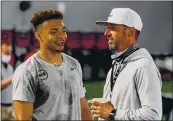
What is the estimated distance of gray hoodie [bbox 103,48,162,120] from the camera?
1629 millimetres

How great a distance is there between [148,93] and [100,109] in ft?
0.68

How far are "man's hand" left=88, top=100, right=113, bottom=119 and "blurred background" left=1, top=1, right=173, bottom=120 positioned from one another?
63cm

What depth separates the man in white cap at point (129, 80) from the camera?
1.63 meters

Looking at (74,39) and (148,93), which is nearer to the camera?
(148,93)

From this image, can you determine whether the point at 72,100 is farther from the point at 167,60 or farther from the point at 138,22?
the point at 167,60

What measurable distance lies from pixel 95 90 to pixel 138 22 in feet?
1.69

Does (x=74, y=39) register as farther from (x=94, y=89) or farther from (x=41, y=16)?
(x=41, y=16)

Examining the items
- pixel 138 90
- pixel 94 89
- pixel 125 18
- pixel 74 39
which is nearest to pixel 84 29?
pixel 74 39

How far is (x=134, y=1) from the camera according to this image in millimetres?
2516

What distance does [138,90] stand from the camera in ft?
5.41

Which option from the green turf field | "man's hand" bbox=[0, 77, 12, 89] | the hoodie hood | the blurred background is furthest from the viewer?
"man's hand" bbox=[0, 77, 12, 89]

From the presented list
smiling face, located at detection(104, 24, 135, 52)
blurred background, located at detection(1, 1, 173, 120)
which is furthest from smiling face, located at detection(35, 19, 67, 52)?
blurred background, located at detection(1, 1, 173, 120)

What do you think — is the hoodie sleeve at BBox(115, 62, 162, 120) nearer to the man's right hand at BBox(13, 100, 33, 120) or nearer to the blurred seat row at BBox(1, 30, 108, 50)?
the man's right hand at BBox(13, 100, 33, 120)

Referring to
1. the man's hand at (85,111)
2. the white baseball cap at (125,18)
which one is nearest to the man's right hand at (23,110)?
the man's hand at (85,111)
